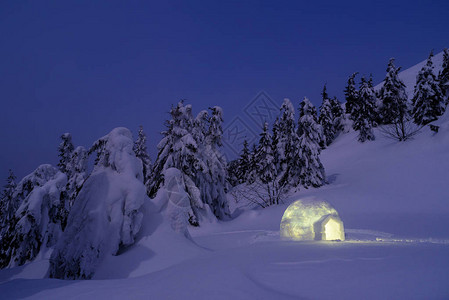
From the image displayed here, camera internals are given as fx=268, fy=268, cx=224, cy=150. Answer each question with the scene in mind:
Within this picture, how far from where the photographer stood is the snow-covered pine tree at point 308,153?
24.7 metres

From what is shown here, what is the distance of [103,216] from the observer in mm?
8008

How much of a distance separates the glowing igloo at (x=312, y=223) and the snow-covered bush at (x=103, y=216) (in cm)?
498

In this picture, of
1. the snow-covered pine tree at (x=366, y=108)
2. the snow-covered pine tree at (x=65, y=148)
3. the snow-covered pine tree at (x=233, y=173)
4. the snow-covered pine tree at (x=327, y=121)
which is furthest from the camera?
the snow-covered pine tree at (x=233, y=173)

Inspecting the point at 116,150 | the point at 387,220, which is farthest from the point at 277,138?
the point at 116,150

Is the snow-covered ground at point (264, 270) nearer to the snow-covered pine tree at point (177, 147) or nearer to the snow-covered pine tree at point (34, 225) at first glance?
the snow-covered pine tree at point (34, 225)

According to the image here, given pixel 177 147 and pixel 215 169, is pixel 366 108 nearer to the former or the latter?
pixel 215 169

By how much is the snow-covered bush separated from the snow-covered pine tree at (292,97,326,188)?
748 inches

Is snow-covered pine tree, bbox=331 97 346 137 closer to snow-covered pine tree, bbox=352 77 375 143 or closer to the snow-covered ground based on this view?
snow-covered pine tree, bbox=352 77 375 143

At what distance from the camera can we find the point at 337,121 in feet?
167

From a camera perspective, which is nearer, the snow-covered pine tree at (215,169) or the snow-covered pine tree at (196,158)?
the snow-covered pine tree at (196,158)

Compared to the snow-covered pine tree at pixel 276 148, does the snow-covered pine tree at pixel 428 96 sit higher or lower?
higher

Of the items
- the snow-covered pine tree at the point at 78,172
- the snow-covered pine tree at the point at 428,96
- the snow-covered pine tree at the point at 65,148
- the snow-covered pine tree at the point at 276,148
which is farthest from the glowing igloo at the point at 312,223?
the snow-covered pine tree at the point at 276,148

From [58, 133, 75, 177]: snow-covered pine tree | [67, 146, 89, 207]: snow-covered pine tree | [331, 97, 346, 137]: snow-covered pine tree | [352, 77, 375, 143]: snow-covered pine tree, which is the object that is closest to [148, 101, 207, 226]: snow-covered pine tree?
[67, 146, 89, 207]: snow-covered pine tree

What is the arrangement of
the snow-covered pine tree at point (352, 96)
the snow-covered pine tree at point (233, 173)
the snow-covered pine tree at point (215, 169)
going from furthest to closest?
the snow-covered pine tree at point (233, 173) → the snow-covered pine tree at point (352, 96) → the snow-covered pine tree at point (215, 169)
